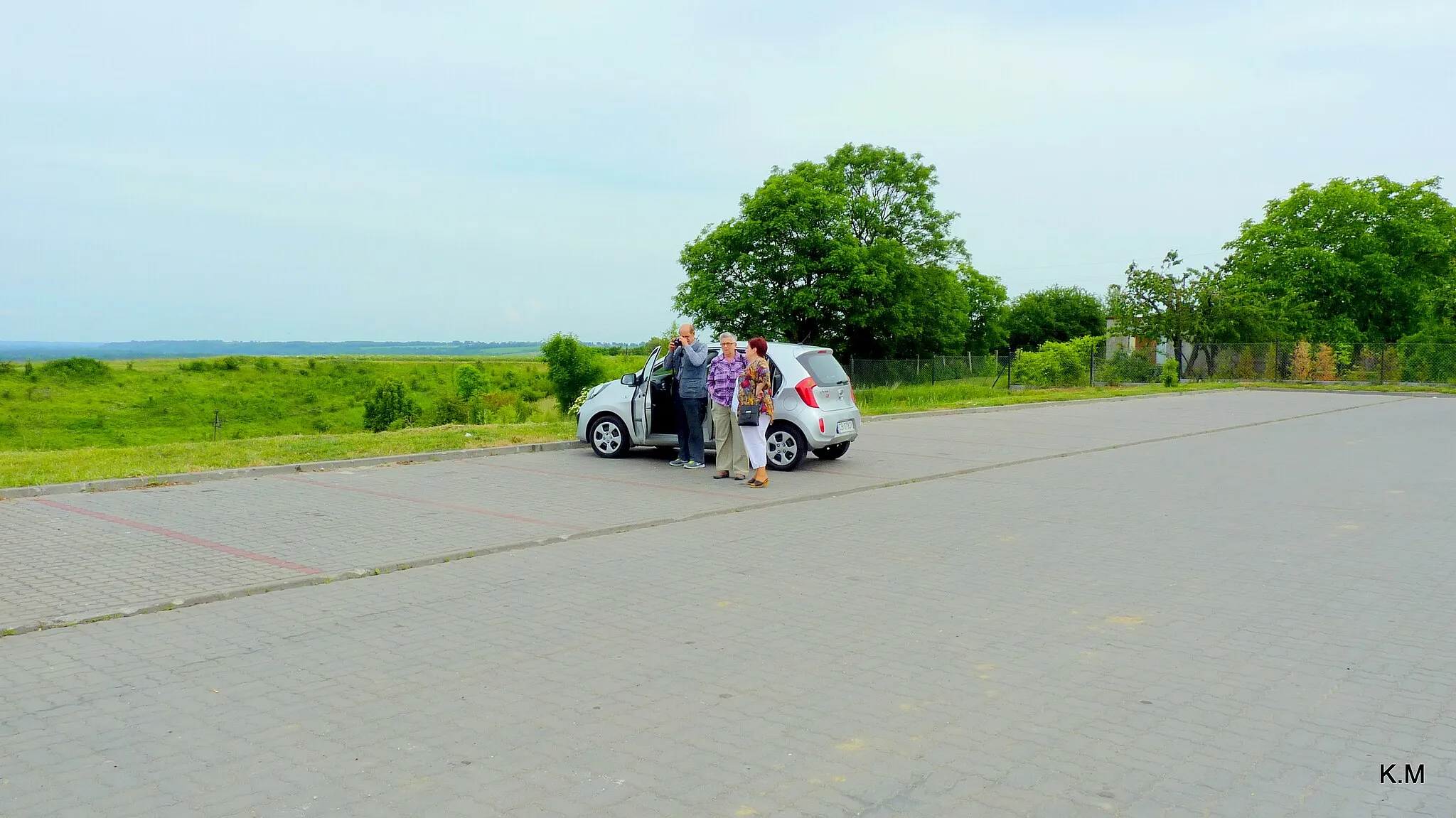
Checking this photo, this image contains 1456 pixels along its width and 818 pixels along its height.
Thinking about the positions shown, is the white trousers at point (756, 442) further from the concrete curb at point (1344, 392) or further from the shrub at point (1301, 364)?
the shrub at point (1301, 364)

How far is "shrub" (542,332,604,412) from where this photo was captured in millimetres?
61188

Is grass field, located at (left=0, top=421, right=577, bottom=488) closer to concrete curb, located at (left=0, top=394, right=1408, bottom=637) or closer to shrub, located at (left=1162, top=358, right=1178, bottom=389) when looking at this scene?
concrete curb, located at (left=0, top=394, right=1408, bottom=637)

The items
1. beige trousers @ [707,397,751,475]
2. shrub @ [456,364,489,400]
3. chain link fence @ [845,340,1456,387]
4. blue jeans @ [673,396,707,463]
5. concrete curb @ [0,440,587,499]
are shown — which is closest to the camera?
concrete curb @ [0,440,587,499]

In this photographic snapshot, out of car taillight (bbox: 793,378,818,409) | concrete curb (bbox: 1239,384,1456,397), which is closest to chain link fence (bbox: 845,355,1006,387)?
concrete curb (bbox: 1239,384,1456,397)

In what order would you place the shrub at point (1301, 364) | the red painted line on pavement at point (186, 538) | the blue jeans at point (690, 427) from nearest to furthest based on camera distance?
the red painted line on pavement at point (186, 538) < the blue jeans at point (690, 427) < the shrub at point (1301, 364)

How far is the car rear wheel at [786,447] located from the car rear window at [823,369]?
754 millimetres

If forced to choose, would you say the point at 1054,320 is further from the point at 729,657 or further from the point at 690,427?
the point at 729,657

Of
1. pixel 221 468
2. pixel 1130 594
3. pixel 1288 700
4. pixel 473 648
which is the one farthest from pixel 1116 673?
pixel 221 468

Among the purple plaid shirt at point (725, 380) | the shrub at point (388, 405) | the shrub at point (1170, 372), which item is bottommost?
the shrub at point (388, 405)

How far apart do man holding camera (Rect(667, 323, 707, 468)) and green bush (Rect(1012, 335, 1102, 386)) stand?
30.1 meters

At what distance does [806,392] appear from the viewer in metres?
13.5

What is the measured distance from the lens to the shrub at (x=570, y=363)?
201 feet

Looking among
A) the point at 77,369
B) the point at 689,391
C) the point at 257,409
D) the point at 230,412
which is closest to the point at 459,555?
the point at 689,391

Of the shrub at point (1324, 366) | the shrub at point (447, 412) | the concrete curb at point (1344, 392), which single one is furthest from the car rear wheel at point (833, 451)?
the shrub at point (1324, 366)
